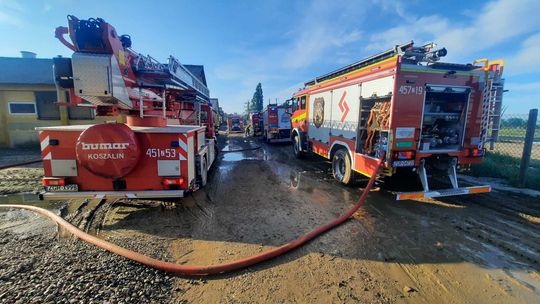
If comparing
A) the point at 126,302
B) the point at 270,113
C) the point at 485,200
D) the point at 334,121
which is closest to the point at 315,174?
the point at 334,121

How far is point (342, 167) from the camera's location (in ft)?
22.8

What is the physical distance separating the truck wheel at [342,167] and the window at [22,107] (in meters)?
16.2

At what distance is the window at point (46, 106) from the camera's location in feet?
42.2

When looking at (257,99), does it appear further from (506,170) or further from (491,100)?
(491,100)

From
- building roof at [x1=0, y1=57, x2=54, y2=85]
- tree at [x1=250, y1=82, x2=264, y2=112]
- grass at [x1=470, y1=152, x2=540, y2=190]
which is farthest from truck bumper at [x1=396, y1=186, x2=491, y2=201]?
tree at [x1=250, y1=82, x2=264, y2=112]

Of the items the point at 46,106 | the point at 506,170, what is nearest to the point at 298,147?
the point at 506,170

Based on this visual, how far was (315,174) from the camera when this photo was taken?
8.02m

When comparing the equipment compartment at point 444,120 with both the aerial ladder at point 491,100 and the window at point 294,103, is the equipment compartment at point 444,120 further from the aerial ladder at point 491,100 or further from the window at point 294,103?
the window at point 294,103

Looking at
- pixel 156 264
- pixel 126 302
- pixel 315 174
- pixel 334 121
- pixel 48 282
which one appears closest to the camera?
pixel 126 302

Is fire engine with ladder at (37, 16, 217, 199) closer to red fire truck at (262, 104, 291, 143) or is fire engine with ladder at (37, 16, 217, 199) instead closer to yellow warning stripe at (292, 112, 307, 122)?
yellow warning stripe at (292, 112, 307, 122)

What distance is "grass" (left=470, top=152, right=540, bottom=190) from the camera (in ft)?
20.2

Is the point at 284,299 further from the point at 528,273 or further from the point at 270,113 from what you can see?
the point at 270,113

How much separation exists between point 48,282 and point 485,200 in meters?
7.66

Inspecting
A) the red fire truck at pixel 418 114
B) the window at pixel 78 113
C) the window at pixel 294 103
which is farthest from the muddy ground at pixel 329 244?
the window at pixel 78 113
